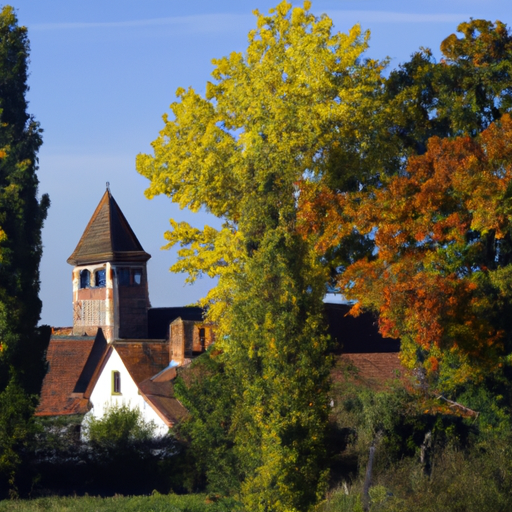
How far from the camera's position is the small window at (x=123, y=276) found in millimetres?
58344

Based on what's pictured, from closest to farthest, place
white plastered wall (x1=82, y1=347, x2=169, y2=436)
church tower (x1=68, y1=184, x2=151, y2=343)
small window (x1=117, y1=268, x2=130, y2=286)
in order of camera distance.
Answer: white plastered wall (x1=82, y1=347, x2=169, y2=436), church tower (x1=68, y1=184, x2=151, y2=343), small window (x1=117, y1=268, x2=130, y2=286)

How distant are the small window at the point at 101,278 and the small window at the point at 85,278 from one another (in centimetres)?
57

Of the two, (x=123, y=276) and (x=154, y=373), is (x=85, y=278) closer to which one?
(x=123, y=276)

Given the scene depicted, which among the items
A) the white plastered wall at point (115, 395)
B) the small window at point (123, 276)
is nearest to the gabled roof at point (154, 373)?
the white plastered wall at point (115, 395)

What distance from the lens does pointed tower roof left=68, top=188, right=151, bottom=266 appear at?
2302 inches

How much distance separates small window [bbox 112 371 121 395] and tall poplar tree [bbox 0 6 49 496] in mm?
14211

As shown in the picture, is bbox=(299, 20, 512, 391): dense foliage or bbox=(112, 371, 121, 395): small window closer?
bbox=(299, 20, 512, 391): dense foliage

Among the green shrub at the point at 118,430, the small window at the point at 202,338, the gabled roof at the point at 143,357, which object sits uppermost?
the small window at the point at 202,338

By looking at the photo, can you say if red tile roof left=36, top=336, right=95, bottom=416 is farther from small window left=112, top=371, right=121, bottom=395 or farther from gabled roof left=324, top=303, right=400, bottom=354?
gabled roof left=324, top=303, right=400, bottom=354

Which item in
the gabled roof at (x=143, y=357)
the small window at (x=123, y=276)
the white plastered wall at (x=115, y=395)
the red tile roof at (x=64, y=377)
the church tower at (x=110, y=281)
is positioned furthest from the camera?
the small window at (x=123, y=276)

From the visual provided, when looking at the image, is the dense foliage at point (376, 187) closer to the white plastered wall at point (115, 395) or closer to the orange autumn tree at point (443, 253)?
the orange autumn tree at point (443, 253)

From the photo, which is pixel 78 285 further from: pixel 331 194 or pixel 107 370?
pixel 331 194

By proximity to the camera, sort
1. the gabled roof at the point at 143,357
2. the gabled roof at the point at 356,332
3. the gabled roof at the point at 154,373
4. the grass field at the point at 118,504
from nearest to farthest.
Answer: the grass field at the point at 118,504 → the gabled roof at the point at 154,373 → the gabled roof at the point at 356,332 → the gabled roof at the point at 143,357

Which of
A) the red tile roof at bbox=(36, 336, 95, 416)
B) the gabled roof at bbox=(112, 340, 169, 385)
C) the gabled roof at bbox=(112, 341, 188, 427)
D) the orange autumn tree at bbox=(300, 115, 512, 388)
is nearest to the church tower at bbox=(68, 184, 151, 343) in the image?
the red tile roof at bbox=(36, 336, 95, 416)
